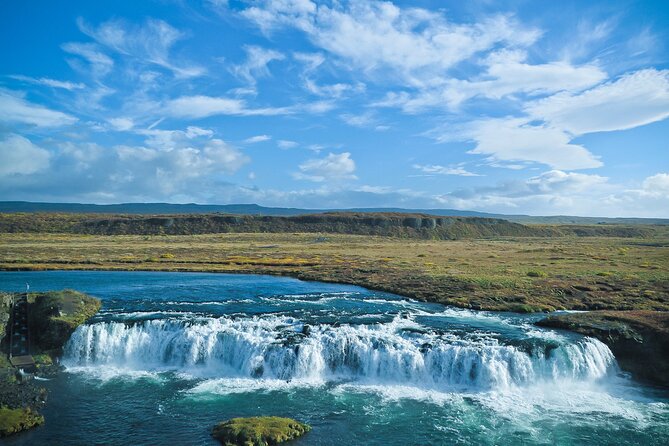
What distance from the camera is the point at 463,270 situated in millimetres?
64438

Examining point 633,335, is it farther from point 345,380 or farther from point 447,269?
point 447,269

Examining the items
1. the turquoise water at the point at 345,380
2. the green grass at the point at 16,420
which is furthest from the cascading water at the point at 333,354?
the green grass at the point at 16,420

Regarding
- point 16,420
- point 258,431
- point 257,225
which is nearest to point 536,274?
point 258,431

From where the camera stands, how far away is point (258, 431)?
21.1m

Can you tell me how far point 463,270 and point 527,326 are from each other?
2789cm

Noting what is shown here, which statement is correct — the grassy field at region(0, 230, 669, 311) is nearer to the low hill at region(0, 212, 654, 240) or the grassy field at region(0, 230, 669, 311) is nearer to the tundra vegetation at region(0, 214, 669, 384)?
the tundra vegetation at region(0, 214, 669, 384)

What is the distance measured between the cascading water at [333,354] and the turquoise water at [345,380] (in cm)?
7

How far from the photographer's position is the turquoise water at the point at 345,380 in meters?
22.5

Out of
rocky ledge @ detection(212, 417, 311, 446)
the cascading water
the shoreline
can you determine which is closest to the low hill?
the shoreline

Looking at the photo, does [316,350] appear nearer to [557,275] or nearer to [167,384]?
[167,384]

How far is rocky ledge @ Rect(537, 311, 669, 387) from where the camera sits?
30562 mm

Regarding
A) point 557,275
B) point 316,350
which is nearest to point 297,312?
point 316,350

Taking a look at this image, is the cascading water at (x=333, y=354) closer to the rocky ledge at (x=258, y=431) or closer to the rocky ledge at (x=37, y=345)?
the rocky ledge at (x=37, y=345)

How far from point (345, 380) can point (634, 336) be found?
67.6ft
